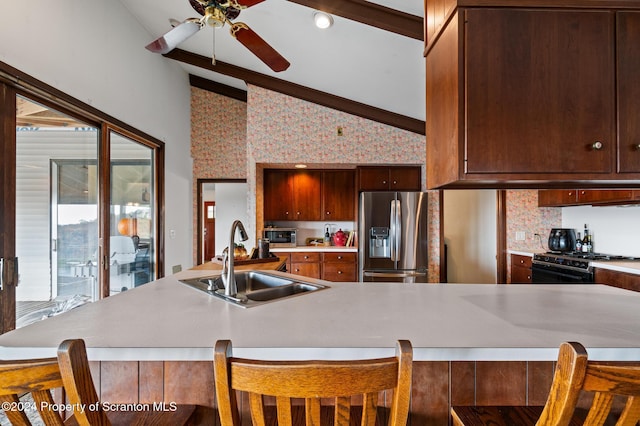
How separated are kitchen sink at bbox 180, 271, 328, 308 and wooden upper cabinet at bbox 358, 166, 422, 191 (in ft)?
9.29

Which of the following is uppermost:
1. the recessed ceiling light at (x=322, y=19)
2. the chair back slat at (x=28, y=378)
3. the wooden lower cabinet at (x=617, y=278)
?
the recessed ceiling light at (x=322, y=19)

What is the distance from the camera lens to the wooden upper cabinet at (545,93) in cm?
106

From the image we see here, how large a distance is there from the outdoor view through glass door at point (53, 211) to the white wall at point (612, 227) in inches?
211

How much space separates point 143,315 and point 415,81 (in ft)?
10.7

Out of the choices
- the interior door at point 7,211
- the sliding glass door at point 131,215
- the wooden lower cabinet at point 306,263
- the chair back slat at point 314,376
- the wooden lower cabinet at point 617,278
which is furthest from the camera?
the wooden lower cabinet at point 306,263

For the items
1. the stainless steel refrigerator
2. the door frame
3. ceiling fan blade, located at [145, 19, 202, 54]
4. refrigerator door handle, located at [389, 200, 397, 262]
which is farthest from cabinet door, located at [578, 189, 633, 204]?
the door frame

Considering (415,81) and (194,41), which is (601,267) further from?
(194,41)

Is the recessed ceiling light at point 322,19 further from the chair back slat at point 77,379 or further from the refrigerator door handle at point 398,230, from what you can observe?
the chair back slat at point 77,379

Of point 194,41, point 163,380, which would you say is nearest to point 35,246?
point 163,380

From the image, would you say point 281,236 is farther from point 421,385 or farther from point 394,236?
point 421,385

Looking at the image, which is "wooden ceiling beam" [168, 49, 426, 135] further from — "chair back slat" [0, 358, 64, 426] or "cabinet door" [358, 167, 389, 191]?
"chair back slat" [0, 358, 64, 426]

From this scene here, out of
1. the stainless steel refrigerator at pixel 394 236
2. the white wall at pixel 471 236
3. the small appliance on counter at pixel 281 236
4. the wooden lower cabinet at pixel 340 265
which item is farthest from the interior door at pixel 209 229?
the white wall at pixel 471 236

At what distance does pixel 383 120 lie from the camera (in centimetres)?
438

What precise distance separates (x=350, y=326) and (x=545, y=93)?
3.31 ft
